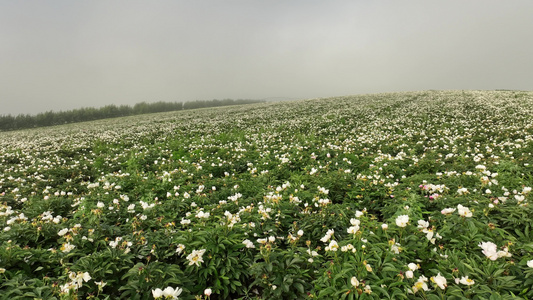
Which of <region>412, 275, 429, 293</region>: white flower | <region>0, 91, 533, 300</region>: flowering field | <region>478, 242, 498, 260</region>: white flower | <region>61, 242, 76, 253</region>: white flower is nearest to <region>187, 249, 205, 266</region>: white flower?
<region>0, 91, 533, 300</region>: flowering field

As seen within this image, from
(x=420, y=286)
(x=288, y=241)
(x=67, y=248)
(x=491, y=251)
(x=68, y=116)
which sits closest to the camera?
(x=420, y=286)

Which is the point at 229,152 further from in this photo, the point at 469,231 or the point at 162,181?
the point at 469,231

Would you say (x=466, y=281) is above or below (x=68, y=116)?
below

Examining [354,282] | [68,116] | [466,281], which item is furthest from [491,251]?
[68,116]

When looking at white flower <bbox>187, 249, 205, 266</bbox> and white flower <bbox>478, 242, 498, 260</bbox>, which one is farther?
white flower <bbox>187, 249, 205, 266</bbox>

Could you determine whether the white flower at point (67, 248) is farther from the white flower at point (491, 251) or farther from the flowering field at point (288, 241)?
the white flower at point (491, 251)

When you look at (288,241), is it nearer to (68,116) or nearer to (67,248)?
(67,248)

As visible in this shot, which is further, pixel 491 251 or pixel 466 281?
pixel 491 251

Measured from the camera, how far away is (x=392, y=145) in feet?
35.9

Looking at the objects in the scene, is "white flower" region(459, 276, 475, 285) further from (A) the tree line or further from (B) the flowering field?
(A) the tree line

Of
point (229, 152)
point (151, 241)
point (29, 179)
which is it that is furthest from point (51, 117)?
point (151, 241)

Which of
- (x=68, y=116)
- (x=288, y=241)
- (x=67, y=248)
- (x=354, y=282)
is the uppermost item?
(x=68, y=116)

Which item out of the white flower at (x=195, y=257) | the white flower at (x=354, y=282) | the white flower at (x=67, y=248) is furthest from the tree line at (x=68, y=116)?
the white flower at (x=354, y=282)

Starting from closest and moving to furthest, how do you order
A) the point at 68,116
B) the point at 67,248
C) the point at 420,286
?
the point at 420,286, the point at 67,248, the point at 68,116
